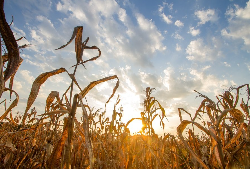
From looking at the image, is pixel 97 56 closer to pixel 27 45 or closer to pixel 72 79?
pixel 72 79

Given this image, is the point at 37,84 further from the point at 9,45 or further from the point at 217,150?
the point at 217,150

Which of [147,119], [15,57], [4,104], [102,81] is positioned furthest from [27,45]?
[147,119]

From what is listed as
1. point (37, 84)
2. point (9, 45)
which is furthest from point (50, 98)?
point (9, 45)

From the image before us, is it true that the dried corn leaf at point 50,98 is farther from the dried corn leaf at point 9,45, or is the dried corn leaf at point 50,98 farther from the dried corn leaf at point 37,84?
the dried corn leaf at point 9,45

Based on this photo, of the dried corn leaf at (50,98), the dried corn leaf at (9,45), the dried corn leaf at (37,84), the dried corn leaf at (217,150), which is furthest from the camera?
the dried corn leaf at (50,98)

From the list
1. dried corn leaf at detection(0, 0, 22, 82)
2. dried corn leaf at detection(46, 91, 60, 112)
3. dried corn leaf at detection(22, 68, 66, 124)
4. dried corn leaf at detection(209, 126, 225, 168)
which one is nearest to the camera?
dried corn leaf at detection(0, 0, 22, 82)

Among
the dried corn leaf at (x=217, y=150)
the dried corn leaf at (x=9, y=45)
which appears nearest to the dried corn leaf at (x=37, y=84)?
the dried corn leaf at (x=9, y=45)

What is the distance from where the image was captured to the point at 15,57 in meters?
0.88

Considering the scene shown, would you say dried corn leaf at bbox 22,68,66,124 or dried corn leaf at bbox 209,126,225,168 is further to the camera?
dried corn leaf at bbox 209,126,225,168

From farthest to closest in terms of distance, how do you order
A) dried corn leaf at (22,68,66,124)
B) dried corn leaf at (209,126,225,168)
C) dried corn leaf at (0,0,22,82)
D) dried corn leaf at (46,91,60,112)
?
dried corn leaf at (46,91,60,112) → dried corn leaf at (209,126,225,168) → dried corn leaf at (22,68,66,124) → dried corn leaf at (0,0,22,82)

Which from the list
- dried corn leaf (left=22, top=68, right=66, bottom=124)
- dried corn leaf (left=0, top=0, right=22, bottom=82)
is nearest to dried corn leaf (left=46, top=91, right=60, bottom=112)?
dried corn leaf (left=22, top=68, right=66, bottom=124)

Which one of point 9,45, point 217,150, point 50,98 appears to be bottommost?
point 217,150

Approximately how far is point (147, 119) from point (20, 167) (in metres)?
2.19

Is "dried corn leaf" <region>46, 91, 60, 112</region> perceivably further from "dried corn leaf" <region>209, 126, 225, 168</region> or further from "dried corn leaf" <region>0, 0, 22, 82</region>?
"dried corn leaf" <region>209, 126, 225, 168</region>
